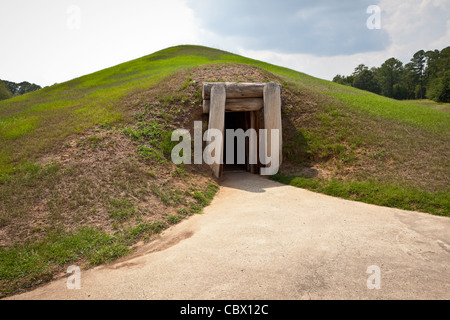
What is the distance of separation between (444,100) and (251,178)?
4537cm

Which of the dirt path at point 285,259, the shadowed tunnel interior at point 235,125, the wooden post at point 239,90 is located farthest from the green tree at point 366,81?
the dirt path at point 285,259

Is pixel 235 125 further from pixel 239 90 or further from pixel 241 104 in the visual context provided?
pixel 239 90

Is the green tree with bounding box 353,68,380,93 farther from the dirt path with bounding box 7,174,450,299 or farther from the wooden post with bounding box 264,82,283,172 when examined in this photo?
the dirt path with bounding box 7,174,450,299

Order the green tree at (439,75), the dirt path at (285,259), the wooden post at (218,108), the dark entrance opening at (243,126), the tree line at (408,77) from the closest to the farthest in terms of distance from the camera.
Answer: the dirt path at (285,259) < the wooden post at (218,108) < the dark entrance opening at (243,126) < the green tree at (439,75) < the tree line at (408,77)

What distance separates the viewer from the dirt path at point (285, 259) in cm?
384

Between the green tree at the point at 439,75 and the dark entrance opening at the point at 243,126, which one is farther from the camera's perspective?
the green tree at the point at 439,75

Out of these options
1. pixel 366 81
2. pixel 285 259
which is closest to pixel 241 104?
pixel 285 259

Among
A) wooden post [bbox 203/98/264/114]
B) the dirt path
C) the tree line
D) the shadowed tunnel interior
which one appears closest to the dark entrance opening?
the shadowed tunnel interior

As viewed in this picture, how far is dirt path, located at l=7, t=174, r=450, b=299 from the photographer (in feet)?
12.6

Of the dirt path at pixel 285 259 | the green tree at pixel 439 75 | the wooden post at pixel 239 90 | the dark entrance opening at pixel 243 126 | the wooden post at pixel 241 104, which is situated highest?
the green tree at pixel 439 75

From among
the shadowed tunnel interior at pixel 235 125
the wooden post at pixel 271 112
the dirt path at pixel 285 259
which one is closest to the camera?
the dirt path at pixel 285 259

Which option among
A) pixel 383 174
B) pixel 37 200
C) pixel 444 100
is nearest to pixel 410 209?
pixel 383 174

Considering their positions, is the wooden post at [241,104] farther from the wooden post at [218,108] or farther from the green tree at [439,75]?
the green tree at [439,75]

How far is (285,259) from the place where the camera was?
4594mm
